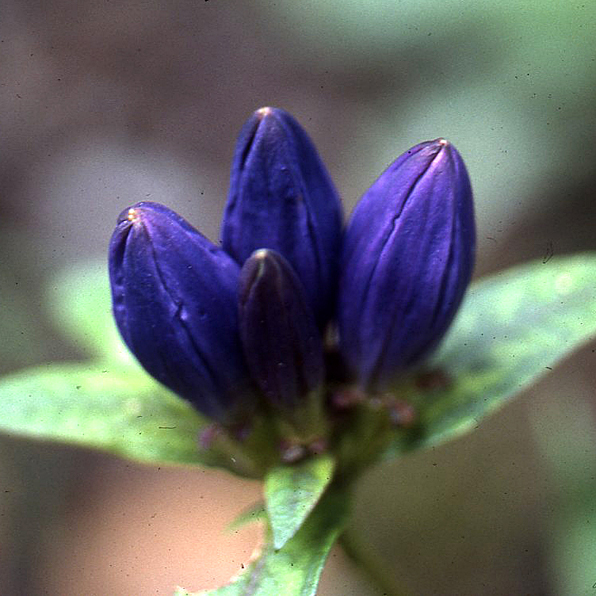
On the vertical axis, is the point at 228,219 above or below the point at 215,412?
above

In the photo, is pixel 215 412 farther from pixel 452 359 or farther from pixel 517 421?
pixel 517 421

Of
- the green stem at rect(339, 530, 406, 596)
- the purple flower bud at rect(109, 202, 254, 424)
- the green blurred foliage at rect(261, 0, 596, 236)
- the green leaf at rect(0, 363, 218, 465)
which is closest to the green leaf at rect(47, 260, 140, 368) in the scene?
the green leaf at rect(0, 363, 218, 465)

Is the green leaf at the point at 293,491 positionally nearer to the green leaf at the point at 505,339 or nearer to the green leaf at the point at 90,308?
the green leaf at the point at 505,339

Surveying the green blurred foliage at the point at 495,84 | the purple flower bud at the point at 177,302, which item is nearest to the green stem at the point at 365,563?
the purple flower bud at the point at 177,302

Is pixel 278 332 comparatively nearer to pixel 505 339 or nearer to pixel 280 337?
pixel 280 337

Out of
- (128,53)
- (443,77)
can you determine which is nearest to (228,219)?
(443,77)

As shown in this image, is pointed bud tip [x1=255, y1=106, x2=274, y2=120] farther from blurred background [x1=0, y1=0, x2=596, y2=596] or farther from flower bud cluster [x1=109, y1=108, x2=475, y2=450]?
blurred background [x1=0, y1=0, x2=596, y2=596]
